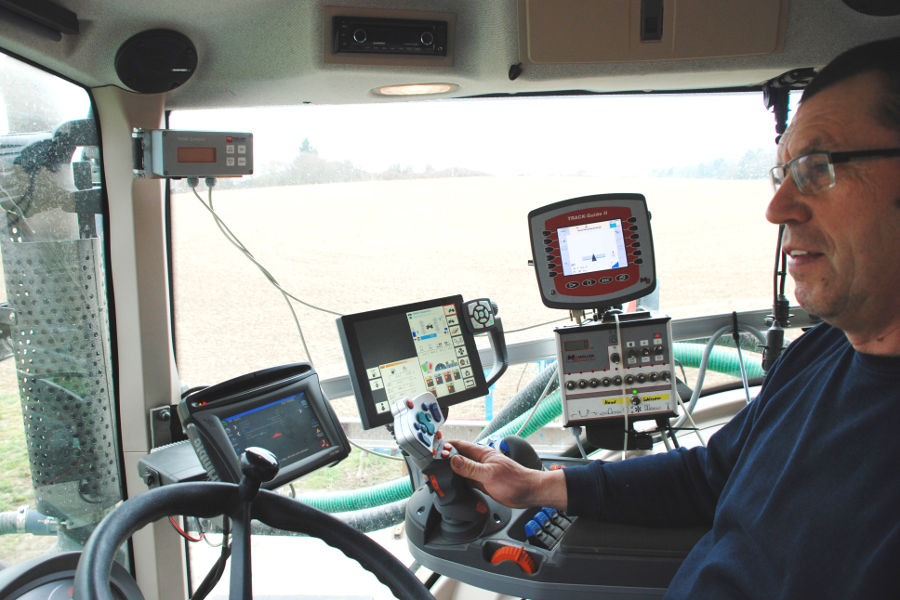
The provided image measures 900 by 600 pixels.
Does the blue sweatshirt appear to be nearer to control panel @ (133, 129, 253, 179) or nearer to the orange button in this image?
the orange button

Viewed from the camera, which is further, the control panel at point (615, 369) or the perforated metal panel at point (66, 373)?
the control panel at point (615, 369)

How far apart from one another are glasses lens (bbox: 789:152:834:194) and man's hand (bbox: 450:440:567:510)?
0.75 meters

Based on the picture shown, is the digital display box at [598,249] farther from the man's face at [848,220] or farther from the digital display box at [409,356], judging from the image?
the man's face at [848,220]

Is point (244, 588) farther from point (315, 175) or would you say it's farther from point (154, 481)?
point (315, 175)

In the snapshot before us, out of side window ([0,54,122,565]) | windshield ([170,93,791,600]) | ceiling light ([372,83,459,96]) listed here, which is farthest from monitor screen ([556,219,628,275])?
windshield ([170,93,791,600])

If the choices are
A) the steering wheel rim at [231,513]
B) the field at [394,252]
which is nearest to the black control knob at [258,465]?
the steering wheel rim at [231,513]

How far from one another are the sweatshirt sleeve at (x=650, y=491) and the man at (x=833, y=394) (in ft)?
0.61

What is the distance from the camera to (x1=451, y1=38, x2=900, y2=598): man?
881 millimetres

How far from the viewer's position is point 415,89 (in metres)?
1.84

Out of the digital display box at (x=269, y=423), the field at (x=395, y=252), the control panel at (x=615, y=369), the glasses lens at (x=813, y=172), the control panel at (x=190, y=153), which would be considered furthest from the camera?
the field at (x=395, y=252)

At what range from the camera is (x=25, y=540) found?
1.53 meters

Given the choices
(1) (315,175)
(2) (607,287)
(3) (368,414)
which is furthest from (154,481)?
(1) (315,175)

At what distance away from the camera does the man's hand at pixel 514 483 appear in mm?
1369

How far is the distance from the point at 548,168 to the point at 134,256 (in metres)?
4.87
